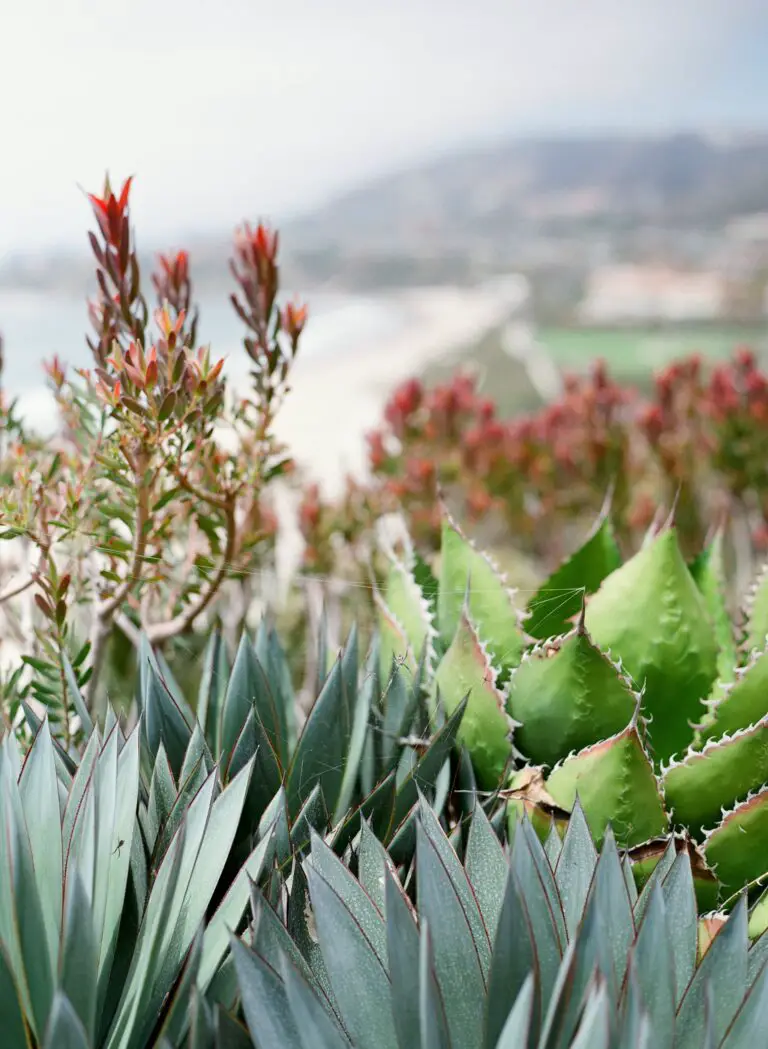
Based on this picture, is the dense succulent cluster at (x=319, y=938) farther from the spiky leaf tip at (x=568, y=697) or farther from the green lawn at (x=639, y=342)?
the green lawn at (x=639, y=342)

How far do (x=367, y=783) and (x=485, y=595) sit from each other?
271mm

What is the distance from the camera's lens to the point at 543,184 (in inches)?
3780

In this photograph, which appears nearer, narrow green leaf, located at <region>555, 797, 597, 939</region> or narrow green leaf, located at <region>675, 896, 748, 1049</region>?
narrow green leaf, located at <region>675, 896, 748, 1049</region>

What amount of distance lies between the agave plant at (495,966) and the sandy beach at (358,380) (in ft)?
3.10

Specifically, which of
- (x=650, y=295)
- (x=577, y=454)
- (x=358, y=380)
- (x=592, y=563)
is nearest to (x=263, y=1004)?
(x=592, y=563)

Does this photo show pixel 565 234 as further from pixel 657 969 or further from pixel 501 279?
pixel 657 969

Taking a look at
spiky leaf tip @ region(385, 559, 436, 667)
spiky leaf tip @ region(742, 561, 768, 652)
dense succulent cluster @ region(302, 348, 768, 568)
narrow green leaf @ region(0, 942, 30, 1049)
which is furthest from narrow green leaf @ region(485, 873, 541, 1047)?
dense succulent cluster @ region(302, 348, 768, 568)

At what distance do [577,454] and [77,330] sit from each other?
30.5ft

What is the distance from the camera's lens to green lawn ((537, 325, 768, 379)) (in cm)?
1856

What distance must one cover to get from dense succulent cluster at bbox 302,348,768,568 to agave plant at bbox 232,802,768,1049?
2.07 metres

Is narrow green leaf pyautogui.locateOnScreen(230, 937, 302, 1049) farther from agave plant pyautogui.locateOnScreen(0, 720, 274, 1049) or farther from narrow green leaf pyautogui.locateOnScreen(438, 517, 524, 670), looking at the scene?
narrow green leaf pyautogui.locateOnScreen(438, 517, 524, 670)

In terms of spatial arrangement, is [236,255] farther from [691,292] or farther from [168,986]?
[691,292]

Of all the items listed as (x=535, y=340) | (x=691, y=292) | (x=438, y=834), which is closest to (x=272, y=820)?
(x=438, y=834)

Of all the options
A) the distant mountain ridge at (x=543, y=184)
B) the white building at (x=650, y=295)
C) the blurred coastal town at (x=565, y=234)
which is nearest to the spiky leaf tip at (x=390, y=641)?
the blurred coastal town at (x=565, y=234)
